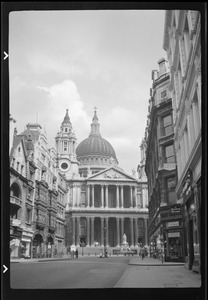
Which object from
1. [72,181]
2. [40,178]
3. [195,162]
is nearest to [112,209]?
[72,181]

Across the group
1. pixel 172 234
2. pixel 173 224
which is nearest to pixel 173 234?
pixel 172 234

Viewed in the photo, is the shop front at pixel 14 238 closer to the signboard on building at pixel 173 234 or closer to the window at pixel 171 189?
the signboard on building at pixel 173 234

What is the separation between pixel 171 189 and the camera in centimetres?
2852

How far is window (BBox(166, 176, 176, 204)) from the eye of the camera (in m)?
28.2

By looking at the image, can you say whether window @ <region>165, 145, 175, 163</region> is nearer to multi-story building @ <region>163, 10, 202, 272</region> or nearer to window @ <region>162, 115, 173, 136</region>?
window @ <region>162, 115, 173, 136</region>

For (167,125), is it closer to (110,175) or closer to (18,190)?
(18,190)

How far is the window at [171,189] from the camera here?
28173 millimetres

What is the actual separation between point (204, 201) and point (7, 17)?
4.95 m

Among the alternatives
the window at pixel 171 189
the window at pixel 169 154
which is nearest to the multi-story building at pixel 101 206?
the window at pixel 169 154

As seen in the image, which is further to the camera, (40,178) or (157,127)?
(157,127)

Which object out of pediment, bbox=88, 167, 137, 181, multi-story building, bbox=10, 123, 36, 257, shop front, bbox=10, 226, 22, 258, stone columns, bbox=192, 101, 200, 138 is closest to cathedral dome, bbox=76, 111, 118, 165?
multi-story building, bbox=10, 123, 36, 257

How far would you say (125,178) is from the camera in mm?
73250

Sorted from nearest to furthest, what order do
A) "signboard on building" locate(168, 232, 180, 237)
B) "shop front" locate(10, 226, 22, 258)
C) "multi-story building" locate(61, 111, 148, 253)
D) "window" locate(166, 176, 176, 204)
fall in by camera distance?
"shop front" locate(10, 226, 22, 258)
"signboard on building" locate(168, 232, 180, 237)
"window" locate(166, 176, 176, 204)
"multi-story building" locate(61, 111, 148, 253)
